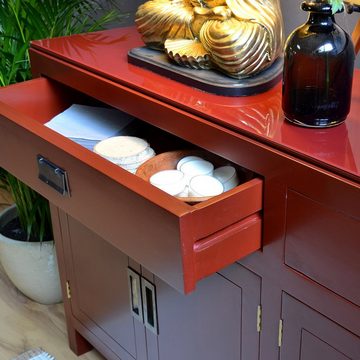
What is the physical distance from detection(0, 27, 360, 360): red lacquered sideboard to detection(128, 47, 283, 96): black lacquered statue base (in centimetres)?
1

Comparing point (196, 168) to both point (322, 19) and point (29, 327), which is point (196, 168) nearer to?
point (322, 19)

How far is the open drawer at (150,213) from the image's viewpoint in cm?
82

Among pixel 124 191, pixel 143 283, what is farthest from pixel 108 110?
pixel 124 191

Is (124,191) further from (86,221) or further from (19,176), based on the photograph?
(19,176)

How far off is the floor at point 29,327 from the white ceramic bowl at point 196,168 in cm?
73

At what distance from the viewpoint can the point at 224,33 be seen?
0.97 meters

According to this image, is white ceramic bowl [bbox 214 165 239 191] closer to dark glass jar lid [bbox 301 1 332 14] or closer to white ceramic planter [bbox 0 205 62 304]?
dark glass jar lid [bbox 301 1 332 14]

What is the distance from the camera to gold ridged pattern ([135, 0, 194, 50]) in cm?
110

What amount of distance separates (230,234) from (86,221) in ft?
0.82

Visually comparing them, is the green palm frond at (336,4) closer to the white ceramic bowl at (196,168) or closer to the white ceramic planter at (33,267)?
the white ceramic bowl at (196,168)

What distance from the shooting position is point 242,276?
1.00 meters

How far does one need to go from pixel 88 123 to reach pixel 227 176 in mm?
377

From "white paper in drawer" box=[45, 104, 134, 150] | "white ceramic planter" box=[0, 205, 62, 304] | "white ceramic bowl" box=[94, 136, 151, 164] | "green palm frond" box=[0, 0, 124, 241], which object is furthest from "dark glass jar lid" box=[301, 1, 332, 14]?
"white ceramic planter" box=[0, 205, 62, 304]

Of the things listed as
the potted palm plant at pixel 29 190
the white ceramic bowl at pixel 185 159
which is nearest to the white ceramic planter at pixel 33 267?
the potted palm plant at pixel 29 190
